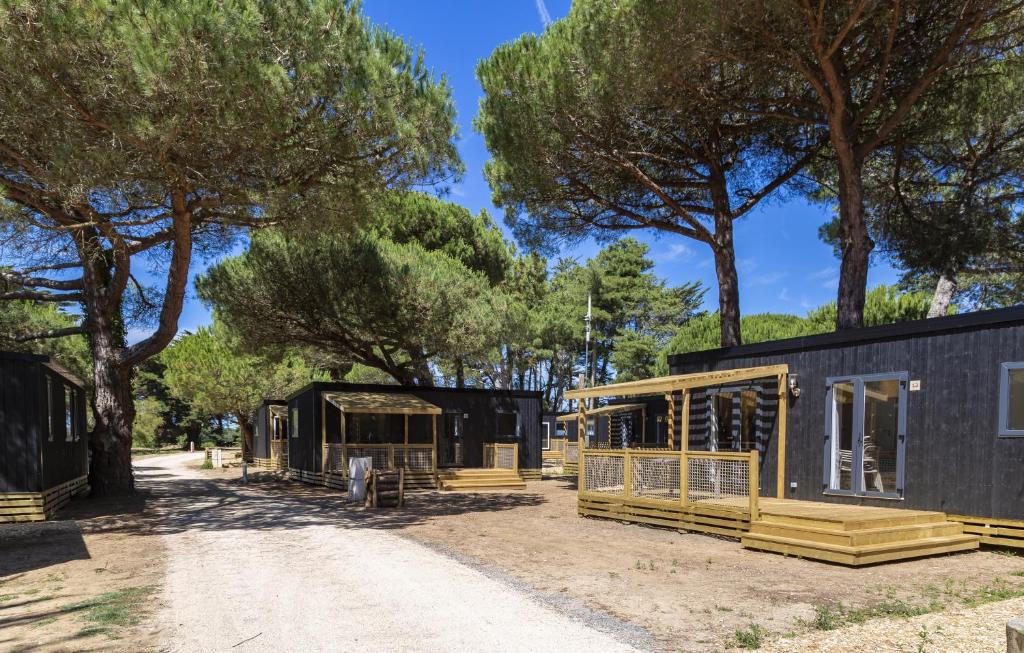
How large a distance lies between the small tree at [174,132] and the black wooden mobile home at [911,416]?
7446 mm

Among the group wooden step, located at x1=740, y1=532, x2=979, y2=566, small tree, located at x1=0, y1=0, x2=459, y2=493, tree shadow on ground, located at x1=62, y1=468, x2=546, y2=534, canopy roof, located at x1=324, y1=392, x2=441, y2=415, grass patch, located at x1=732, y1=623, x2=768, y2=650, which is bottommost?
tree shadow on ground, located at x1=62, y1=468, x2=546, y2=534

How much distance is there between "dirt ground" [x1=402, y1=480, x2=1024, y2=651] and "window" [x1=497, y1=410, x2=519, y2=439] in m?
10.0

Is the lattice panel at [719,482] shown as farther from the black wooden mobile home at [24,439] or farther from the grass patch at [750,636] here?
the black wooden mobile home at [24,439]

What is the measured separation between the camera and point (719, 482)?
29.2 feet

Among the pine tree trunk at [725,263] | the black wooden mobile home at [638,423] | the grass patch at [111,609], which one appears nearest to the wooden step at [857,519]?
the pine tree trunk at [725,263]

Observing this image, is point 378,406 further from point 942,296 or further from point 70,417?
point 942,296

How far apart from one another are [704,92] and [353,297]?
9.60m

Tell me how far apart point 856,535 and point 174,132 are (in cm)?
982

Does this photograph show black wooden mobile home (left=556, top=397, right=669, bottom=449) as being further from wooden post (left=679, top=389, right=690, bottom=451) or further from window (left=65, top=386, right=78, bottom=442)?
window (left=65, top=386, right=78, bottom=442)

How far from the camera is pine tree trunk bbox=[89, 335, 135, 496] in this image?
43.1ft

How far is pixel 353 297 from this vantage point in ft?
55.5

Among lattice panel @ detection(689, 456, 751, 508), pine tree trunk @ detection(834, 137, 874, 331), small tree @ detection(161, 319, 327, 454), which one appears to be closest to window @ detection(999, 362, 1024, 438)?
lattice panel @ detection(689, 456, 751, 508)

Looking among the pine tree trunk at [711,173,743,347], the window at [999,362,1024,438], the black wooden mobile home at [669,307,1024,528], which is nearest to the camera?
the window at [999,362,1024,438]

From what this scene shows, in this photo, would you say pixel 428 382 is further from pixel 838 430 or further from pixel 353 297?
pixel 838 430
